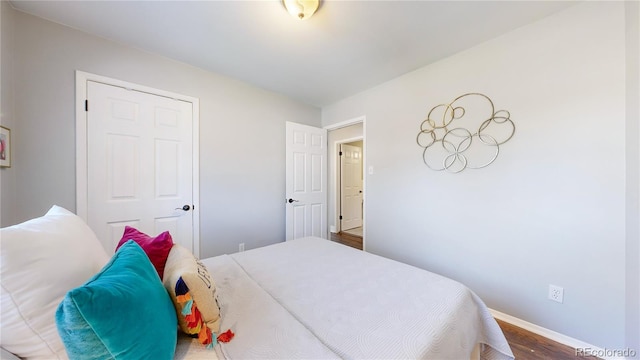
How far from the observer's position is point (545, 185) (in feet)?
5.50

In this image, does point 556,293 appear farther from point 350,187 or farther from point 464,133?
point 350,187

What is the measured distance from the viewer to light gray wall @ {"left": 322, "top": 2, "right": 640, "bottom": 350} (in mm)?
1447

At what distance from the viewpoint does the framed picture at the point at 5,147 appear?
4.66ft

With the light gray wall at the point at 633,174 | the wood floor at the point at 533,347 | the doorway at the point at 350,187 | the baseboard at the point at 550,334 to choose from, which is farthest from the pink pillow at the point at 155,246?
the doorway at the point at 350,187

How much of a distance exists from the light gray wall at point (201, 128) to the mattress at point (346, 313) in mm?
1244

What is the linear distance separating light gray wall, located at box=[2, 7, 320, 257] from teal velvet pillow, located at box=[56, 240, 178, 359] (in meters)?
1.79

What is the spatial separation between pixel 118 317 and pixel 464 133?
2516 millimetres

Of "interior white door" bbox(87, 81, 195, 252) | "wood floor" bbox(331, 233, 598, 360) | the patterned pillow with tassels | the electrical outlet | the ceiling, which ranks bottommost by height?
"wood floor" bbox(331, 233, 598, 360)

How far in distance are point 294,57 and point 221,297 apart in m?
2.10

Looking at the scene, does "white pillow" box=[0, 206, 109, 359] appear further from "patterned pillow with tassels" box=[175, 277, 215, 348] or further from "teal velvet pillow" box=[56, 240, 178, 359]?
"patterned pillow with tassels" box=[175, 277, 215, 348]

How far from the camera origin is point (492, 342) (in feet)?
3.83

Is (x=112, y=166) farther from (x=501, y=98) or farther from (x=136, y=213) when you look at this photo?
(x=501, y=98)

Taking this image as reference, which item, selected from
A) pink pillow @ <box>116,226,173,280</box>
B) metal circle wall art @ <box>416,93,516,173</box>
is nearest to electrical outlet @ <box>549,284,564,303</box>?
metal circle wall art @ <box>416,93,516,173</box>

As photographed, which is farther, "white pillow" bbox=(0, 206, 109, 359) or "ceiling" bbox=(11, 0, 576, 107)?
"ceiling" bbox=(11, 0, 576, 107)
